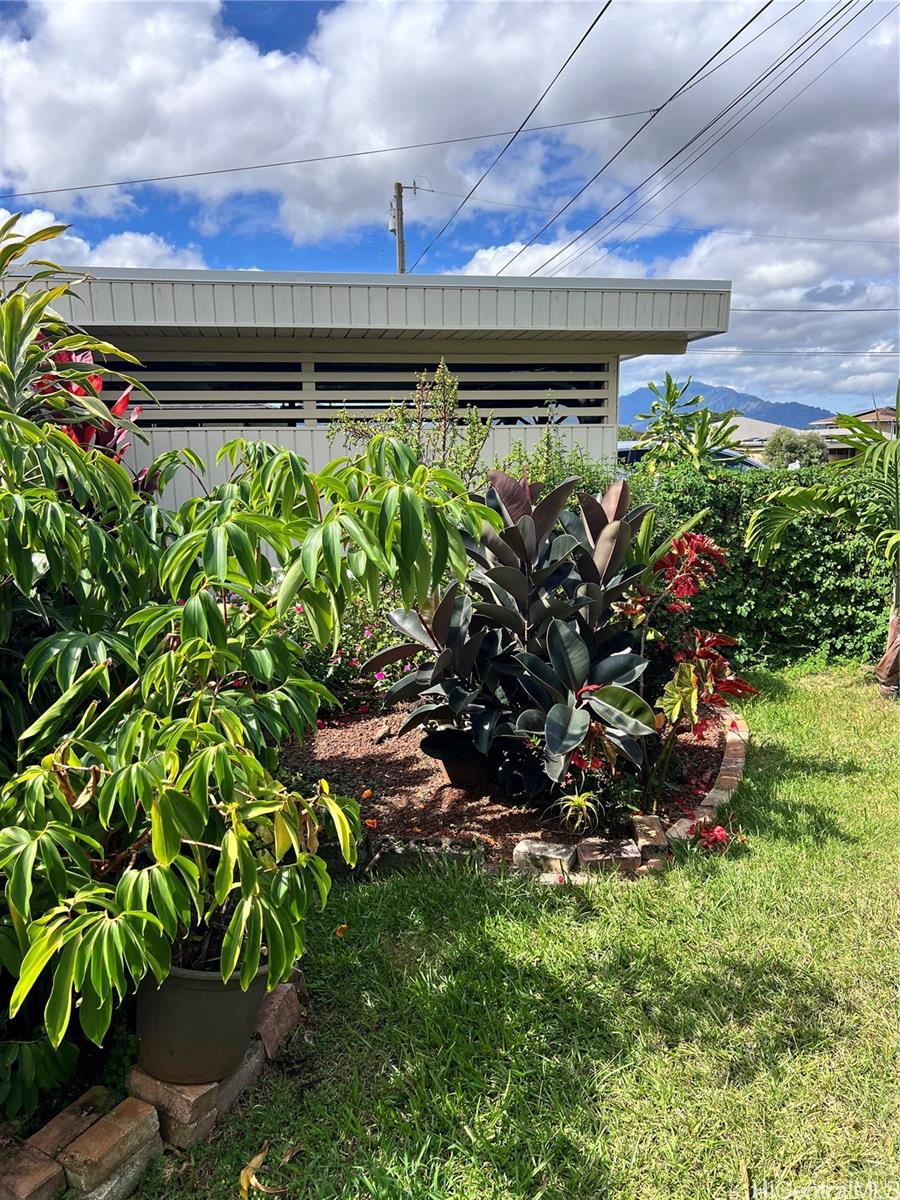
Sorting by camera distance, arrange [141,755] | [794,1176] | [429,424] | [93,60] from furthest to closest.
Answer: [429,424] < [93,60] < [794,1176] < [141,755]

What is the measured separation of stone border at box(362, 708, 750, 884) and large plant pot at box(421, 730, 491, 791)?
404 millimetres

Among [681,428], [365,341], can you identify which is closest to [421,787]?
[365,341]

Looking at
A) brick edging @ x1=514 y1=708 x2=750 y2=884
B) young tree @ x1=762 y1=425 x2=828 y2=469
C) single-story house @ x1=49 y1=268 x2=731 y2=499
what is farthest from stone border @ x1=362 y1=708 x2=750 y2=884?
young tree @ x1=762 y1=425 x2=828 y2=469

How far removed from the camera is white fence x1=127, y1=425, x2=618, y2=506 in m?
8.47

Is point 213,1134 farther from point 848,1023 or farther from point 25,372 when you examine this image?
point 25,372

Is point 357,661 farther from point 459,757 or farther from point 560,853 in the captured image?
point 560,853

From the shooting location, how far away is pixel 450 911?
2.73 metres

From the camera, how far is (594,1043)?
2.12 m

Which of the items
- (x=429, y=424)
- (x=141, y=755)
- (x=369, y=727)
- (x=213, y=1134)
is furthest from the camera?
(x=429, y=424)

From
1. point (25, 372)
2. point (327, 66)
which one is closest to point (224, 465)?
point (327, 66)

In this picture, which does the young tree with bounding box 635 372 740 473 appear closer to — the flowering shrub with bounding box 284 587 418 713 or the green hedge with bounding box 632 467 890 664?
the green hedge with bounding box 632 467 890 664

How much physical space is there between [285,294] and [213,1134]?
8062mm

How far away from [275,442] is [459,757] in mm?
6241

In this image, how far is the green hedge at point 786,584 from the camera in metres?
5.75
